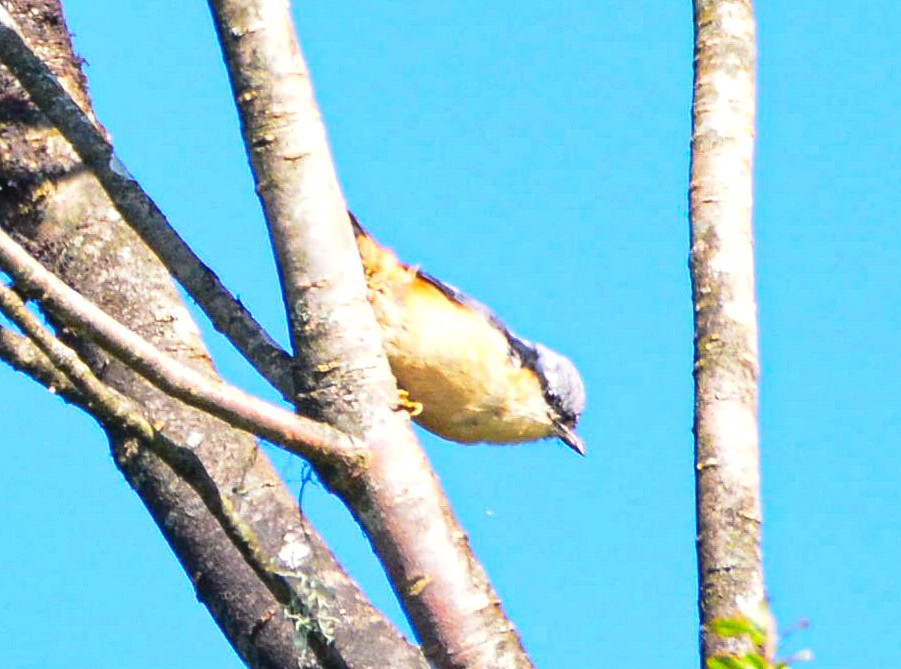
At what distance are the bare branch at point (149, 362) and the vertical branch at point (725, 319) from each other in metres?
0.87

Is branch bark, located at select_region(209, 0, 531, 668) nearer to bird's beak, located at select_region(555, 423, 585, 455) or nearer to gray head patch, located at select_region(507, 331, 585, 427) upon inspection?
gray head patch, located at select_region(507, 331, 585, 427)

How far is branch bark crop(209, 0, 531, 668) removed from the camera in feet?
7.63

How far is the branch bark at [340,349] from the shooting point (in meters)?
2.33

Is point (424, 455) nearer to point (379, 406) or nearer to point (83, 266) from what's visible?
point (379, 406)

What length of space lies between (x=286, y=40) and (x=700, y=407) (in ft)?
3.61

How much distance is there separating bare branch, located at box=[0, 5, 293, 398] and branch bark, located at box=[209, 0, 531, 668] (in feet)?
0.77

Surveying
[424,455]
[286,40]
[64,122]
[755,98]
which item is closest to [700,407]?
[424,455]

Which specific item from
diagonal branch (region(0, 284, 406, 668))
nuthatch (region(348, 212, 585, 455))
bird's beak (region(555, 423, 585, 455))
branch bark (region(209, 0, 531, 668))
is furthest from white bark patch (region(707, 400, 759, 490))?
bird's beak (region(555, 423, 585, 455))

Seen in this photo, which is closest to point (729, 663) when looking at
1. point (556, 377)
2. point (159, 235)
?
point (159, 235)

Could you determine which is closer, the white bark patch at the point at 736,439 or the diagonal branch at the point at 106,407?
the diagonal branch at the point at 106,407

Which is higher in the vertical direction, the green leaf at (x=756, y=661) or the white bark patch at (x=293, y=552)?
the white bark patch at (x=293, y=552)

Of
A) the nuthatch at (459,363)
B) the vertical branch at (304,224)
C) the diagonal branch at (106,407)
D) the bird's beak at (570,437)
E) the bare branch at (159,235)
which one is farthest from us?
the bird's beak at (570,437)

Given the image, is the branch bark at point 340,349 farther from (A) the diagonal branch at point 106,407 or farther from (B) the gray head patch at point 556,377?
(B) the gray head patch at point 556,377

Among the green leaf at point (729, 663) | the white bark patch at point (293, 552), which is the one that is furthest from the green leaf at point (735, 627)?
the white bark patch at point (293, 552)
